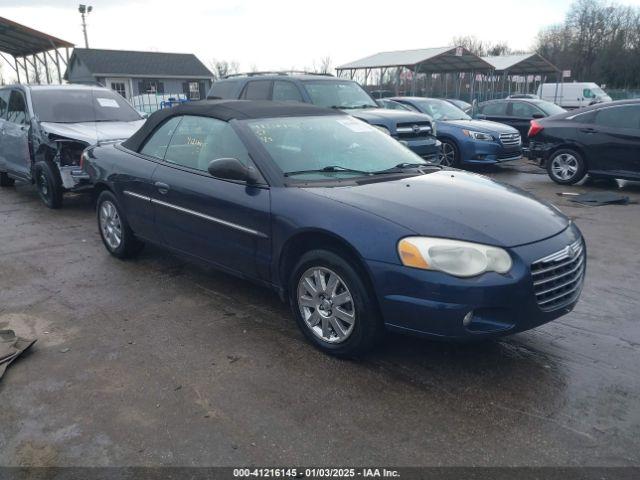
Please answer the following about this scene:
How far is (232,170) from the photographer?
3.89 metres

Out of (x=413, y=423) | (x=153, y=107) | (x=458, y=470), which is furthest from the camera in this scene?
(x=153, y=107)

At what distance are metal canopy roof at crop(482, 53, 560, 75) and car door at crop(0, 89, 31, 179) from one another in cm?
2915

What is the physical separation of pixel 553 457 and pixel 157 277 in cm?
382

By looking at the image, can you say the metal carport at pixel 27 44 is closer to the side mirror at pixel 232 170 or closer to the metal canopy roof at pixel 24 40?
the metal canopy roof at pixel 24 40

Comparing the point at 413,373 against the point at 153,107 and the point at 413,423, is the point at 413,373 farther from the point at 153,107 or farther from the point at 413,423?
the point at 153,107

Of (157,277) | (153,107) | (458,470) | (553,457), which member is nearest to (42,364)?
(157,277)

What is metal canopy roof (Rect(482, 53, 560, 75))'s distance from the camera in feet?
109

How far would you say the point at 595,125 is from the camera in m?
9.81

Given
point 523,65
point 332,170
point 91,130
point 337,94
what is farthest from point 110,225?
point 523,65

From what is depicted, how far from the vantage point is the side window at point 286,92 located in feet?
32.6

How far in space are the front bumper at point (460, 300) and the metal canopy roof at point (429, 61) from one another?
2581cm

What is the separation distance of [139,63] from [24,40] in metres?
23.1

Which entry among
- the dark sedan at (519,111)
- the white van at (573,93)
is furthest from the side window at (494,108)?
the white van at (573,93)

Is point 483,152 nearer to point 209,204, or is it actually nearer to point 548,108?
point 548,108
